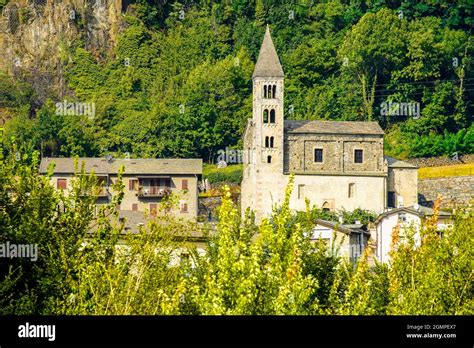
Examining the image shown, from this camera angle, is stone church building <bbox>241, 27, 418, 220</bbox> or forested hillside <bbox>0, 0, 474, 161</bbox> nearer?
stone church building <bbox>241, 27, 418, 220</bbox>

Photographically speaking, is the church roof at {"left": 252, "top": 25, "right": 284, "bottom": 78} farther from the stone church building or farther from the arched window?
the arched window

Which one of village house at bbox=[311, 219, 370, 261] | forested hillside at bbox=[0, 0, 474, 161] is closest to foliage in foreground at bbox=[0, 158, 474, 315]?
village house at bbox=[311, 219, 370, 261]

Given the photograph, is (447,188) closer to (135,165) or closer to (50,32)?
(135,165)

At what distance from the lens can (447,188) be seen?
296ft

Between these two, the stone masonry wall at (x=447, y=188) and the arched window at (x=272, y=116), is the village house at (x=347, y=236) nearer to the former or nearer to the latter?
the arched window at (x=272, y=116)

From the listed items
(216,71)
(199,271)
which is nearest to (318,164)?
(216,71)

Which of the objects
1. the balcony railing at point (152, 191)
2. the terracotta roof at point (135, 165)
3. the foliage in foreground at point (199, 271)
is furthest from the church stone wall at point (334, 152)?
the foliage in foreground at point (199, 271)

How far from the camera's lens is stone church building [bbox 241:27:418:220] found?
278 ft

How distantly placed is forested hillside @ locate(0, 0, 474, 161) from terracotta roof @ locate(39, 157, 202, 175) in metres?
7.59

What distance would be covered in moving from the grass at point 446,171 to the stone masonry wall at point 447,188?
1.72 feet

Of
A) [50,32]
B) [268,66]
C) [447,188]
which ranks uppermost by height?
[50,32]

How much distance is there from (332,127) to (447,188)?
8636mm

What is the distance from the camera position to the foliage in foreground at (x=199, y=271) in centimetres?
2600
